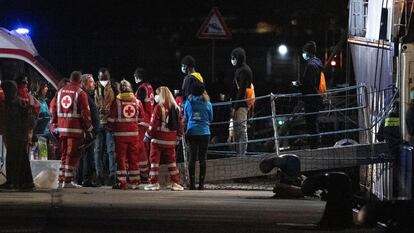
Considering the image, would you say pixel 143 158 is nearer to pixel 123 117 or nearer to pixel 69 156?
pixel 123 117

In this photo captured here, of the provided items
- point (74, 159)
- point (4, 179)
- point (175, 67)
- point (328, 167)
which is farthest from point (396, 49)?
point (175, 67)

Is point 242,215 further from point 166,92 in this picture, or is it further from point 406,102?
point 166,92

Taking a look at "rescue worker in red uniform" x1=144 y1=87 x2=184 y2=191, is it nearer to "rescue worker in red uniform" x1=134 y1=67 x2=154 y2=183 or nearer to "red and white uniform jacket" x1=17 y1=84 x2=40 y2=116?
"rescue worker in red uniform" x1=134 y1=67 x2=154 y2=183

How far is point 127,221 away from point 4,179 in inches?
226

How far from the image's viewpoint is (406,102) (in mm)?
14414

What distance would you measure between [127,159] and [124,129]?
59cm

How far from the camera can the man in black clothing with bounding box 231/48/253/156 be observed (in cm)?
1814

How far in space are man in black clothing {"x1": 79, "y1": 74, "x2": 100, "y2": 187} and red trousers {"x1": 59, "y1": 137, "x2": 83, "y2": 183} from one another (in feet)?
1.60

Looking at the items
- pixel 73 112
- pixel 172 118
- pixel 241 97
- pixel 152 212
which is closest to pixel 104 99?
pixel 73 112

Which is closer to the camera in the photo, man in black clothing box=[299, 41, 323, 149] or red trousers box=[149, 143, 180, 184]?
red trousers box=[149, 143, 180, 184]

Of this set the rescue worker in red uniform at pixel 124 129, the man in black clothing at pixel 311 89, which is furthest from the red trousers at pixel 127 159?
the man in black clothing at pixel 311 89

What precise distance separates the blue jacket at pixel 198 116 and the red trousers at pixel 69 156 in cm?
201

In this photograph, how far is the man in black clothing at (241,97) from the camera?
59.5 ft

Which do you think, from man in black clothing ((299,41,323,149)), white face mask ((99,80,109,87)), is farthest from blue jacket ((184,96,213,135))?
man in black clothing ((299,41,323,149))
